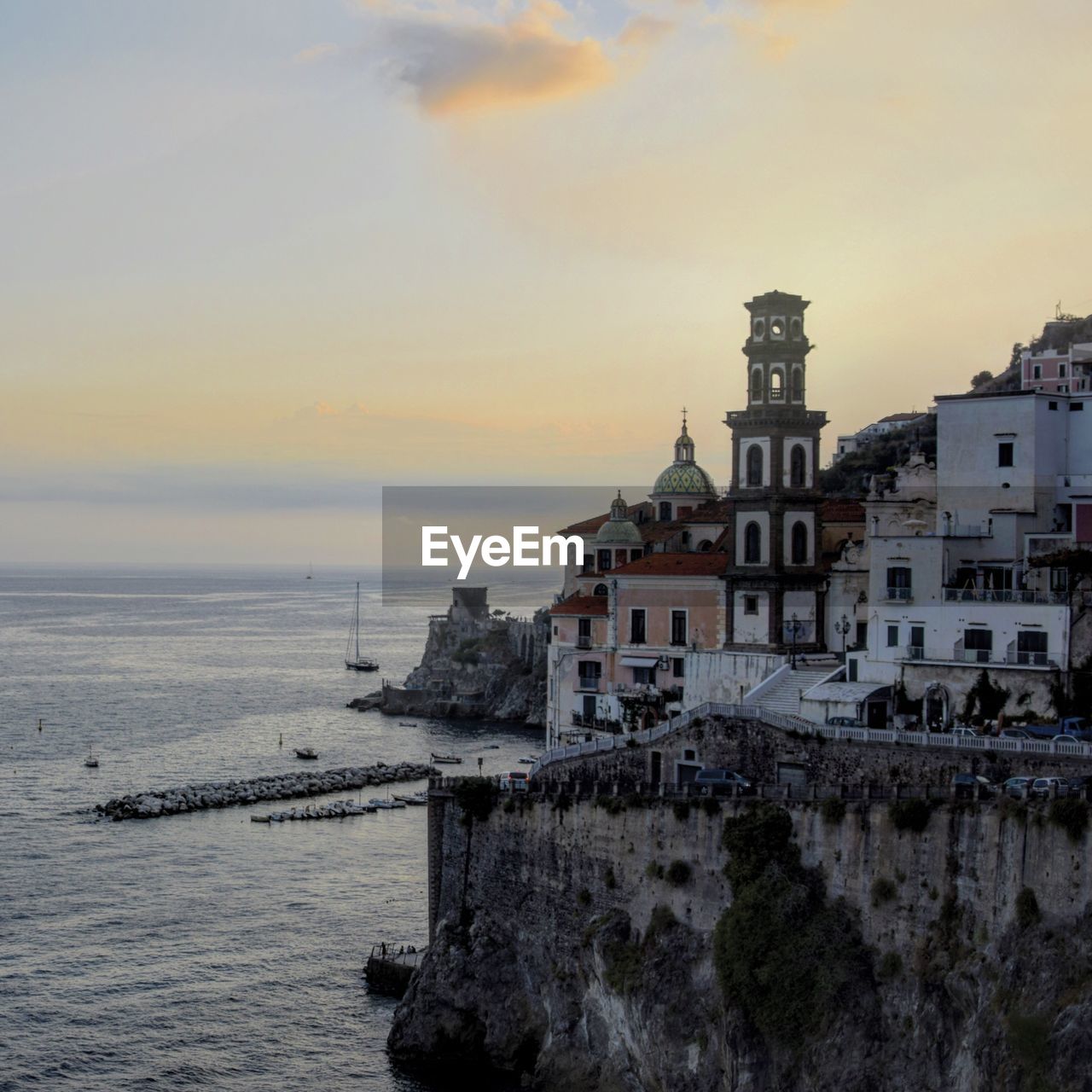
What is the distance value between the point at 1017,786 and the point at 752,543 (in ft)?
101

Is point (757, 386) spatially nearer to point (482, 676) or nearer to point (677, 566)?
point (677, 566)

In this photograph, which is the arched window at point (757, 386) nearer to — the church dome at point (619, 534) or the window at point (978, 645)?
the church dome at point (619, 534)

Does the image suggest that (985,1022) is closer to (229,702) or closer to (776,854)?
(776,854)

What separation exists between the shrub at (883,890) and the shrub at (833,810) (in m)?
2.37

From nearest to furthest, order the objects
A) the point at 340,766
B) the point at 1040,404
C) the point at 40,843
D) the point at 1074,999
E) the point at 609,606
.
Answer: the point at 1074,999, the point at 1040,404, the point at 609,606, the point at 40,843, the point at 340,766

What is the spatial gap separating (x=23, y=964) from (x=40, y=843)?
25.9 m

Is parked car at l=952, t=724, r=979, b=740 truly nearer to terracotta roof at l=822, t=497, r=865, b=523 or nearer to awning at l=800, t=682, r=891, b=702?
awning at l=800, t=682, r=891, b=702

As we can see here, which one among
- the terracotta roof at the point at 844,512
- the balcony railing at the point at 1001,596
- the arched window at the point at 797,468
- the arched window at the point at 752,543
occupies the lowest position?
the balcony railing at the point at 1001,596

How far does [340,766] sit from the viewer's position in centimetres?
12925

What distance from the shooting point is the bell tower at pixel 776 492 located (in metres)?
78.8

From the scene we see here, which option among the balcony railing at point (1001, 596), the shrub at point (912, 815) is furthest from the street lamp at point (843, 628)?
the shrub at point (912, 815)

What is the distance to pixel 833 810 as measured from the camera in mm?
53500

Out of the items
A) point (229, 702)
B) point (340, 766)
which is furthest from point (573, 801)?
point (229, 702)

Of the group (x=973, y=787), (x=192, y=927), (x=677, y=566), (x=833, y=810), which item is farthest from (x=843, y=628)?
(x=192, y=927)
